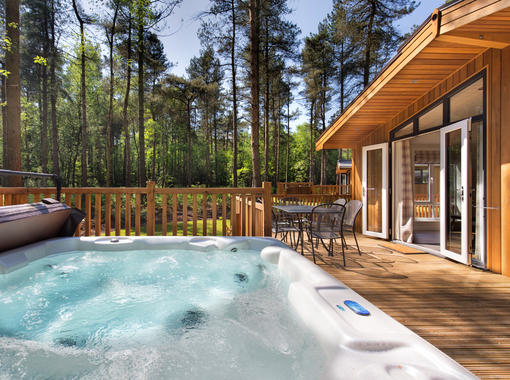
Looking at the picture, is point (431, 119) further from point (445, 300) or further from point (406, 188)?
point (445, 300)

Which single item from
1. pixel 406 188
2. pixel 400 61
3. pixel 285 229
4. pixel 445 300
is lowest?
pixel 445 300

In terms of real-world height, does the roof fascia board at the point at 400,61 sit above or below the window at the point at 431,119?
above

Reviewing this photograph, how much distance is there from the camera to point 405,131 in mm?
5109

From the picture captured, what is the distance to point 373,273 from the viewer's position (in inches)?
132

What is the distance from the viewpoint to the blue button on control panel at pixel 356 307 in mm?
1359

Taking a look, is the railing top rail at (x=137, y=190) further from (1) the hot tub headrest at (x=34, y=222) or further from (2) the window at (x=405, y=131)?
(2) the window at (x=405, y=131)

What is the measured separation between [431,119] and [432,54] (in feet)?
4.49

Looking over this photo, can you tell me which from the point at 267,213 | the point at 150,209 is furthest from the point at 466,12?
the point at 150,209

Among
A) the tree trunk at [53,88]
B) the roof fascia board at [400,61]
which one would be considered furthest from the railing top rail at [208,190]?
the tree trunk at [53,88]

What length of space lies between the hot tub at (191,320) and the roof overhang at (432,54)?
297cm

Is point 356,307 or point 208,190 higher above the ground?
point 208,190

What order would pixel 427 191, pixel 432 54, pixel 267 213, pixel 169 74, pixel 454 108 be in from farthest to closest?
pixel 169 74, pixel 427 191, pixel 454 108, pixel 267 213, pixel 432 54

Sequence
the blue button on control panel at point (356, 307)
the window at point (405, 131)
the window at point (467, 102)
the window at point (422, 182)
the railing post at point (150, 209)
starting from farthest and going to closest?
the window at point (422, 182) → the window at point (405, 131) → the railing post at point (150, 209) → the window at point (467, 102) → the blue button on control panel at point (356, 307)

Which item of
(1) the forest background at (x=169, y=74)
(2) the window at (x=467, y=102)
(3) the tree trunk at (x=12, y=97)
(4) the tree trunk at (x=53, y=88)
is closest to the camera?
(2) the window at (x=467, y=102)
